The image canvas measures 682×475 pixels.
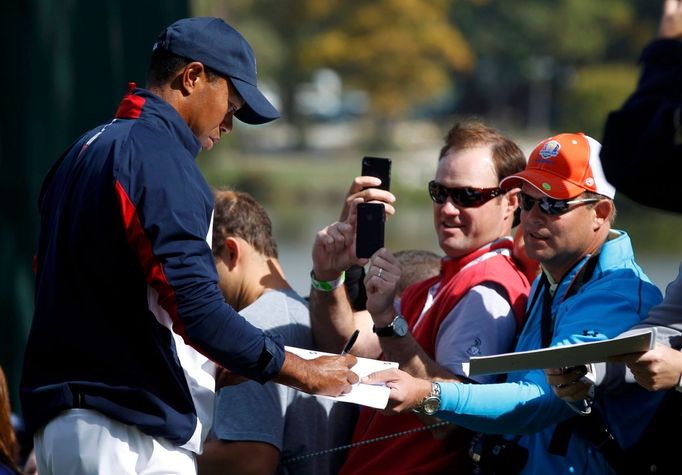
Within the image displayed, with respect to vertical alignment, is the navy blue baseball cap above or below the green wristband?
above

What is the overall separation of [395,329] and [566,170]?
0.69m

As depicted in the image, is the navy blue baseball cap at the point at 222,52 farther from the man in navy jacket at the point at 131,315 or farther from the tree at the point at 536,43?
the tree at the point at 536,43

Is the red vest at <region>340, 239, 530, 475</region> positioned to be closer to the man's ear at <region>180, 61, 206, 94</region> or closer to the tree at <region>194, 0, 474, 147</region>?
the man's ear at <region>180, 61, 206, 94</region>

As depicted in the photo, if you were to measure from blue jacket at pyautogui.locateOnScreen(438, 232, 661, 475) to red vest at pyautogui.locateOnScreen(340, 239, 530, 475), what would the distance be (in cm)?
29

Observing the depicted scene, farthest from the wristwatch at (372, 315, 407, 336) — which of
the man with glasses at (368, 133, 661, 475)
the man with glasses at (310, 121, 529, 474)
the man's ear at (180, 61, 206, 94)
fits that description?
the man's ear at (180, 61, 206, 94)

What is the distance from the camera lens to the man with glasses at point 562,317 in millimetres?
2939

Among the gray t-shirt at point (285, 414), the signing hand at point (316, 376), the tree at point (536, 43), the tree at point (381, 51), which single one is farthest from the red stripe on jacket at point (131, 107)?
the tree at point (381, 51)

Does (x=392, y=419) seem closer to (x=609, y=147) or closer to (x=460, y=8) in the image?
(x=609, y=147)

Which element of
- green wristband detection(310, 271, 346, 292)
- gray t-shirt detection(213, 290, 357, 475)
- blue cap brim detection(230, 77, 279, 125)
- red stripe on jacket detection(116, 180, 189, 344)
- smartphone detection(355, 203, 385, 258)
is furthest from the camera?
green wristband detection(310, 271, 346, 292)

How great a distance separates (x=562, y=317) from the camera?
9.87 ft

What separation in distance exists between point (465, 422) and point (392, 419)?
414 mm

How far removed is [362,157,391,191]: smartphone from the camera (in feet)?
12.2

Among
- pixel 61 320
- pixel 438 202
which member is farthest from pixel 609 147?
pixel 61 320

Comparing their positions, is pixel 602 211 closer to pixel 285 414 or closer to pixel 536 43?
pixel 285 414
